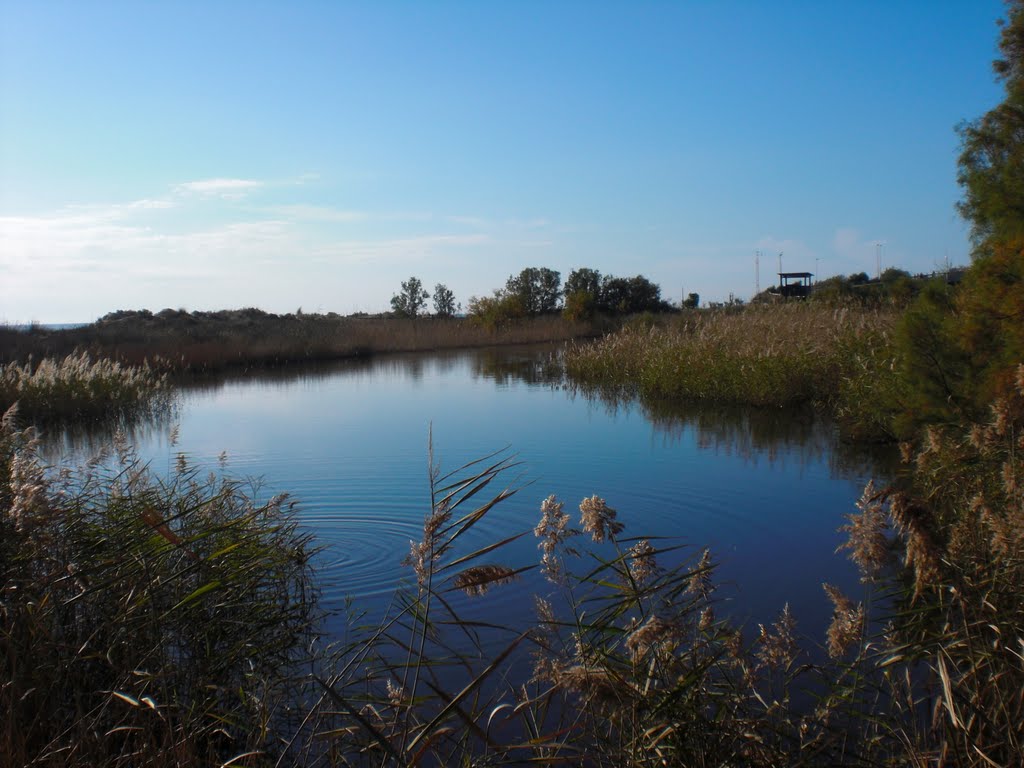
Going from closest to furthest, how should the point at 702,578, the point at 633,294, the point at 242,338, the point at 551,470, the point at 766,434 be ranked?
the point at 702,578, the point at 551,470, the point at 766,434, the point at 242,338, the point at 633,294

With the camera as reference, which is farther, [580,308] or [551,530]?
[580,308]

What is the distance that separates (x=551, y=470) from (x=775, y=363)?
6000 mm

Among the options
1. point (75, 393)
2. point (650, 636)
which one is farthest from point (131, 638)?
point (75, 393)

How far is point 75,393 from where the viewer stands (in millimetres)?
13703

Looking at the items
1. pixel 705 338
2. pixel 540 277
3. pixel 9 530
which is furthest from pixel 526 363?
pixel 540 277

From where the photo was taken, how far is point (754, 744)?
2.46 metres

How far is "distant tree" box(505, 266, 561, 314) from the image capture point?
163ft

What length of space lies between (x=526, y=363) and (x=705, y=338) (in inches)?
351

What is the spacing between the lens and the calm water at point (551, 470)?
5.80 meters

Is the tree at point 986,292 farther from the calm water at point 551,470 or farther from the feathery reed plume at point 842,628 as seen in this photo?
the feathery reed plume at point 842,628

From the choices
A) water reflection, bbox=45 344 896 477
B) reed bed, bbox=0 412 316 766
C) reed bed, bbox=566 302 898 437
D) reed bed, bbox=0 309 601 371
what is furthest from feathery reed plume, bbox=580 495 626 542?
reed bed, bbox=0 309 601 371

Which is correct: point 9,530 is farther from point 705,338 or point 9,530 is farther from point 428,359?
point 428,359

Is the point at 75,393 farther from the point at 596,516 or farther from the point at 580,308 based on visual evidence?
the point at 580,308

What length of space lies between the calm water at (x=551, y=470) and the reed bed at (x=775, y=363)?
670mm
